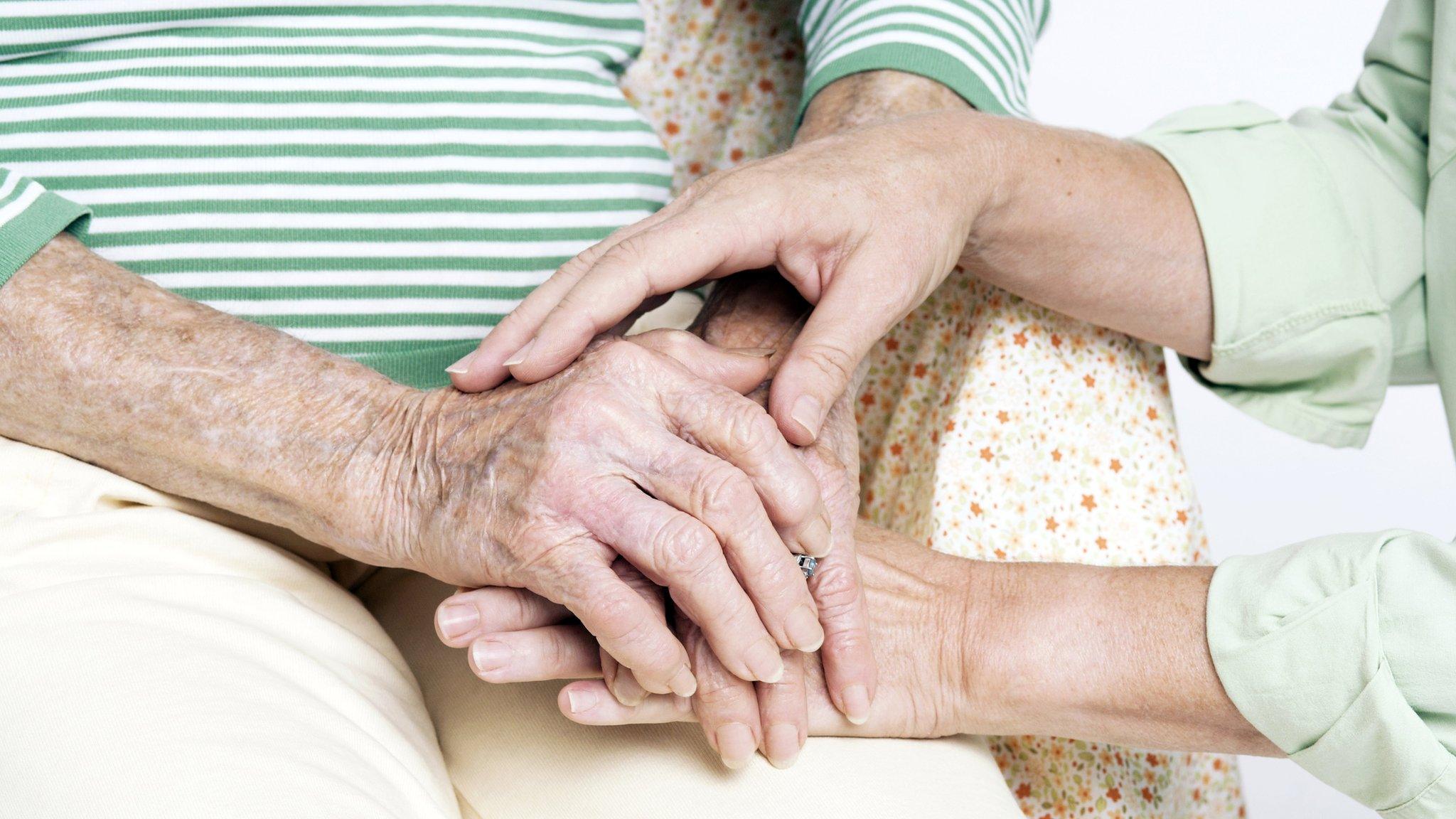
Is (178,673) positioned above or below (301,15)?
below

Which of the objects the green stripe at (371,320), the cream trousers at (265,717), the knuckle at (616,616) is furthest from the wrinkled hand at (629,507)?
the green stripe at (371,320)

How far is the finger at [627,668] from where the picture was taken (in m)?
0.82

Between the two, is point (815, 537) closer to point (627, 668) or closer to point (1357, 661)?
point (627, 668)

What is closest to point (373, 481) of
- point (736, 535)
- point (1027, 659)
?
point (736, 535)

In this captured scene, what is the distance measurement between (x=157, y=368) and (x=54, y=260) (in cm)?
12

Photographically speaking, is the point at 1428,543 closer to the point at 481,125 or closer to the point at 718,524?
the point at 718,524

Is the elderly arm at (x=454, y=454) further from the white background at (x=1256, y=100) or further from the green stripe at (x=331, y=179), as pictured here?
the white background at (x=1256, y=100)

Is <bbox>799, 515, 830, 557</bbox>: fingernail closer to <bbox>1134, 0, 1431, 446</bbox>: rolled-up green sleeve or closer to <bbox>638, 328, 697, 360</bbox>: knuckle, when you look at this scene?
<bbox>638, 328, 697, 360</bbox>: knuckle

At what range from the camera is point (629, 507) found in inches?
30.7

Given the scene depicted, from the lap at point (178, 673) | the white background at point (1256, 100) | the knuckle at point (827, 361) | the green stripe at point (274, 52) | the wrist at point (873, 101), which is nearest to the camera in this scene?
the lap at point (178, 673)

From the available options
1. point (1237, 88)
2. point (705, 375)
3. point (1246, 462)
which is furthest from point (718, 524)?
point (1237, 88)

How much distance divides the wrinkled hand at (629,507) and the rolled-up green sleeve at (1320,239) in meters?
0.50

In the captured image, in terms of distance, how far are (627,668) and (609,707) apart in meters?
0.04

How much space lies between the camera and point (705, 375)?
2.98 ft
